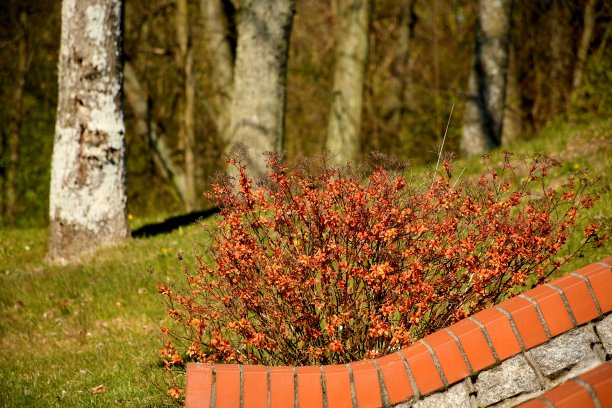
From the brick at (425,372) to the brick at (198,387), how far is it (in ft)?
3.14

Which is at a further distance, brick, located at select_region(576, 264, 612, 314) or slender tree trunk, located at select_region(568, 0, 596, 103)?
slender tree trunk, located at select_region(568, 0, 596, 103)

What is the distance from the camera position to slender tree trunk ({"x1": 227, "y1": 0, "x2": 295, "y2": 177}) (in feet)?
30.6

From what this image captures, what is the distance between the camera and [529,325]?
11.1ft

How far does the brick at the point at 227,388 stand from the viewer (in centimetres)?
336

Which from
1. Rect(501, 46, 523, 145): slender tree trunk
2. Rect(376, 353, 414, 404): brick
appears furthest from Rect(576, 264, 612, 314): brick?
Rect(501, 46, 523, 145): slender tree trunk

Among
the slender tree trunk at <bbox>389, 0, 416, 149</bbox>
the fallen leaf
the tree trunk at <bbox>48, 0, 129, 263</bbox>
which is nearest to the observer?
the fallen leaf

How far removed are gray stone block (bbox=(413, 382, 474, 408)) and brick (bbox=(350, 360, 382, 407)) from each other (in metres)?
0.20

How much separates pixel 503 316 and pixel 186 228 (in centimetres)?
674

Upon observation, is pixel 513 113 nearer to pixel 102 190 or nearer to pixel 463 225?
pixel 102 190

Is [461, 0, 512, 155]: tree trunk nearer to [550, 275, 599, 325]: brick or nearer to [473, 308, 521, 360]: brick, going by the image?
[550, 275, 599, 325]: brick

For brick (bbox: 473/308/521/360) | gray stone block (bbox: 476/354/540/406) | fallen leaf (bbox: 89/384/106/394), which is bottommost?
fallen leaf (bbox: 89/384/106/394)

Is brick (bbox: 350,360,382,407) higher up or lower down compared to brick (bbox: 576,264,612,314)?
lower down

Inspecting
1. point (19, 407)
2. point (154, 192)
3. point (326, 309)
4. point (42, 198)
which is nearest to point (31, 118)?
point (42, 198)

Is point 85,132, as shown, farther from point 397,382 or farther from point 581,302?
point 581,302
